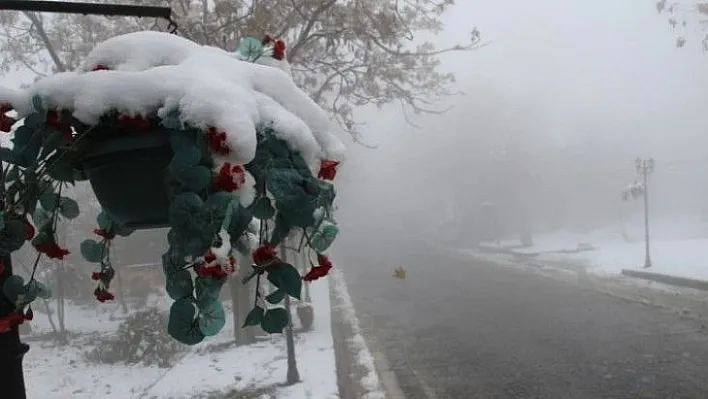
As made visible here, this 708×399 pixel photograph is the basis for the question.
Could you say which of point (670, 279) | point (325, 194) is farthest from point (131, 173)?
point (670, 279)

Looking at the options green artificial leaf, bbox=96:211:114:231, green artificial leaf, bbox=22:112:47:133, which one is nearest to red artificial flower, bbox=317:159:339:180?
green artificial leaf, bbox=22:112:47:133

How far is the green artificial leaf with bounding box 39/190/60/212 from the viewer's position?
1.58 metres

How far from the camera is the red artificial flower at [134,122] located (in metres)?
1.24

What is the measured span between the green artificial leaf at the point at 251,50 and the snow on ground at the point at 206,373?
574 cm

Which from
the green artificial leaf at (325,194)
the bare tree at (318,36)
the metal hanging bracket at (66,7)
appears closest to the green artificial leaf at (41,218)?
the metal hanging bracket at (66,7)

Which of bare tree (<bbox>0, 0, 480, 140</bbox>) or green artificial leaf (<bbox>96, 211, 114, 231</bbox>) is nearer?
green artificial leaf (<bbox>96, 211, 114, 231</bbox>)

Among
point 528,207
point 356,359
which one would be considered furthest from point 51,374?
point 528,207

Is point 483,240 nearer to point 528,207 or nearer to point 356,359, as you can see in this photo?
point 528,207

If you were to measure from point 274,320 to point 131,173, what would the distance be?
19.9 inches

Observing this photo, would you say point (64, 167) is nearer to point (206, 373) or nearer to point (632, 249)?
point (206, 373)

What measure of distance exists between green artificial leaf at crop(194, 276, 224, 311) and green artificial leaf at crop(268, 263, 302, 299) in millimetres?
113

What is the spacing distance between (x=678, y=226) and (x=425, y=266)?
20.8 m

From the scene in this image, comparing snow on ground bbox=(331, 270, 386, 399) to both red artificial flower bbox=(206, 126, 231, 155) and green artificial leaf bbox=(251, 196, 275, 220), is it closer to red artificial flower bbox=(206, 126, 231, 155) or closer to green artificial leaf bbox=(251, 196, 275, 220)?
green artificial leaf bbox=(251, 196, 275, 220)

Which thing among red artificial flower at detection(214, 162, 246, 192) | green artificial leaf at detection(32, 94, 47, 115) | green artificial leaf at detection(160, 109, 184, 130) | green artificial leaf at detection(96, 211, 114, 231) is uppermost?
green artificial leaf at detection(32, 94, 47, 115)
